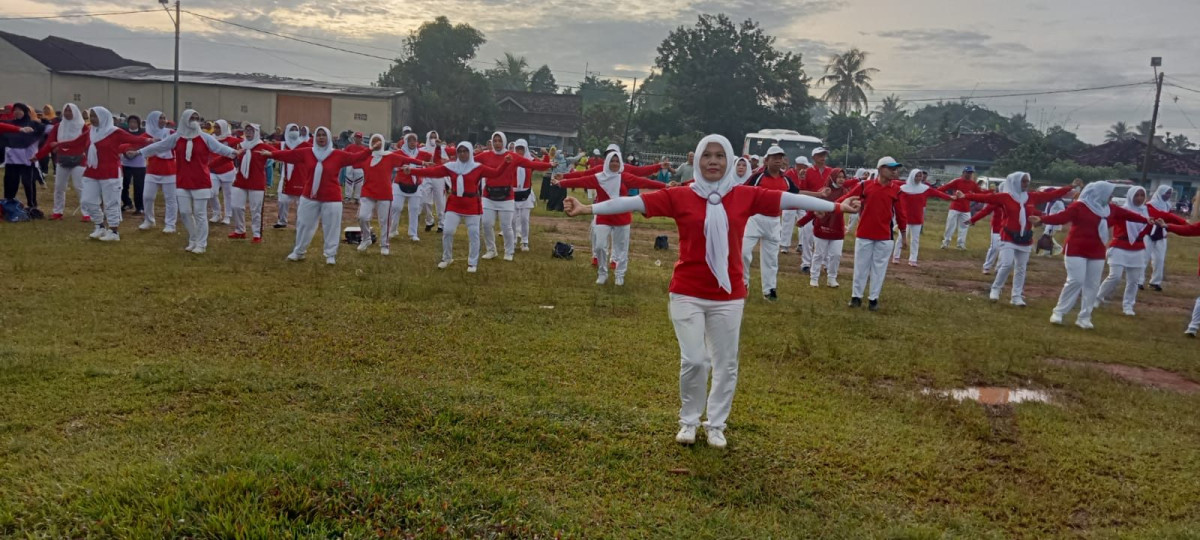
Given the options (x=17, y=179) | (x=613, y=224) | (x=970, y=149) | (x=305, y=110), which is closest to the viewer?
(x=613, y=224)

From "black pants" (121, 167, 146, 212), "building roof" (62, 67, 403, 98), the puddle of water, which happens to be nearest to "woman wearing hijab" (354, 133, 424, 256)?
"black pants" (121, 167, 146, 212)

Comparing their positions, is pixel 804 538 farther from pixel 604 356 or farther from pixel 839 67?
pixel 839 67

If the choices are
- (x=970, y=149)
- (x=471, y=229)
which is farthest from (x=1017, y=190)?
(x=970, y=149)

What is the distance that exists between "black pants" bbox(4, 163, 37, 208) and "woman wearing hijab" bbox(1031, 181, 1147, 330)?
693 inches

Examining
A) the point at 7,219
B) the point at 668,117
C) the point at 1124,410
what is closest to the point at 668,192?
the point at 1124,410

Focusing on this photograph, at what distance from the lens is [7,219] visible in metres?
14.2

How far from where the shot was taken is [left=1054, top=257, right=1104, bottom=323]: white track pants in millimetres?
10961

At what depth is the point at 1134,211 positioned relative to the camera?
38.0ft

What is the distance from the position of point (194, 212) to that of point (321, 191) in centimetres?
237

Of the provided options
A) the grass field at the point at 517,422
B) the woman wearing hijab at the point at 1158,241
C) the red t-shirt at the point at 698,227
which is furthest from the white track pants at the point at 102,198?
the woman wearing hijab at the point at 1158,241

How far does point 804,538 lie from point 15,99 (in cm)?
5482

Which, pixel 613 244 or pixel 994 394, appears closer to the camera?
pixel 994 394

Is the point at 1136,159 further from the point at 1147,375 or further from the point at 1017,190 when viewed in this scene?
the point at 1147,375

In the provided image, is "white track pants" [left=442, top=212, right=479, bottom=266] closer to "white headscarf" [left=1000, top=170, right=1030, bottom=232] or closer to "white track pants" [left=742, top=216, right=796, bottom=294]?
"white track pants" [left=742, top=216, right=796, bottom=294]
